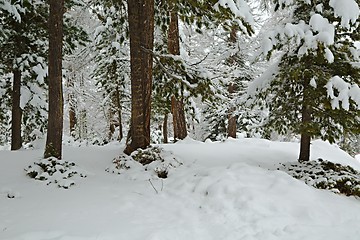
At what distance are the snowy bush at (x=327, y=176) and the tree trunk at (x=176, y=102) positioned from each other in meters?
4.48

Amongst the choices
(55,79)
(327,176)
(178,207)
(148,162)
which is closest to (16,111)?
(55,79)

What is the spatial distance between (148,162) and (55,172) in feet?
5.95

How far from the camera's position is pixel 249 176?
491cm

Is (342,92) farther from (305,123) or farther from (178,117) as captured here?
(178,117)

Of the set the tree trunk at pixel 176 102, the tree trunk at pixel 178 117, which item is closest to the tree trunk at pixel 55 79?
the tree trunk at pixel 176 102

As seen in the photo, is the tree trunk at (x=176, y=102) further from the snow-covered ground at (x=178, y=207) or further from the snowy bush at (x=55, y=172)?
the snowy bush at (x=55, y=172)

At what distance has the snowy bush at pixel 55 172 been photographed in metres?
5.43

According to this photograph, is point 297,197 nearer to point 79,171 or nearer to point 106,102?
point 79,171

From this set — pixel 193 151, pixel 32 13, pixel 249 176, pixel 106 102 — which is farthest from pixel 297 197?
pixel 106 102

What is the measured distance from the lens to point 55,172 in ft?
18.6

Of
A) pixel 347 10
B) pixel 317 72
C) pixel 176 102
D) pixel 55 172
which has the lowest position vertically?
pixel 55 172

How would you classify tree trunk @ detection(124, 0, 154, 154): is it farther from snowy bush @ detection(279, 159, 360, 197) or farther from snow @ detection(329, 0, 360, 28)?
snow @ detection(329, 0, 360, 28)

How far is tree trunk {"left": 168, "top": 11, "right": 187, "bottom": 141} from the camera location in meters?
9.55

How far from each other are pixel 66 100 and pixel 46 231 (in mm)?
13619
